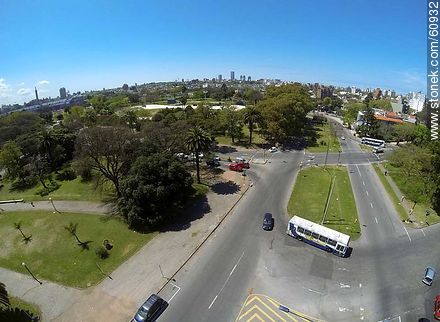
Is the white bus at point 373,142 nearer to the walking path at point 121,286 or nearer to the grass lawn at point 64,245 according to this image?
the walking path at point 121,286

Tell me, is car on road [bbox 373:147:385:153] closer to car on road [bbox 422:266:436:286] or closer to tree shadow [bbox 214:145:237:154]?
tree shadow [bbox 214:145:237:154]

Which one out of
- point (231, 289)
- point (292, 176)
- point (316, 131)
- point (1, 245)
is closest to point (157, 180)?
point (231, 289)

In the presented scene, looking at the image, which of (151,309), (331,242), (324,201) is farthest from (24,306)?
(324,201)

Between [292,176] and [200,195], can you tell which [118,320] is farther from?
[292,176]

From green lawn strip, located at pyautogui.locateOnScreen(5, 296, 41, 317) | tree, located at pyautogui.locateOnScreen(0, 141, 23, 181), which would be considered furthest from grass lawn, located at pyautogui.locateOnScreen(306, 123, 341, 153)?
tree, located at pyautogui.locateOnScreen(0, 141, 23, 181)

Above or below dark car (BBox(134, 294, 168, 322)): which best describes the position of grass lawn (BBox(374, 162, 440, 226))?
above

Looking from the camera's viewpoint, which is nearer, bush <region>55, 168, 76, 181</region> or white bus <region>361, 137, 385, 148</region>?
bush <region>55, 168, 76, 181</region>
